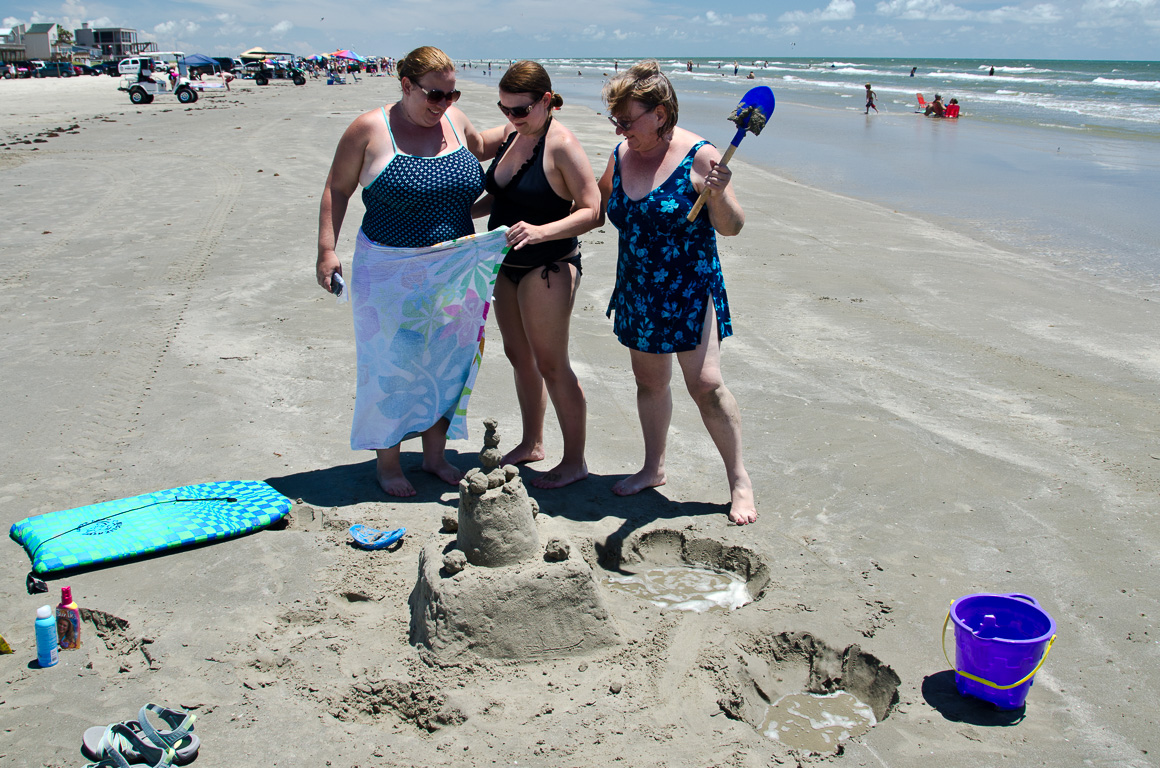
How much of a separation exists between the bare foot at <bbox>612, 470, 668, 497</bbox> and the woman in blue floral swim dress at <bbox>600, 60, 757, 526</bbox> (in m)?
0.32

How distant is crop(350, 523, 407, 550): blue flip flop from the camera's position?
364 cm

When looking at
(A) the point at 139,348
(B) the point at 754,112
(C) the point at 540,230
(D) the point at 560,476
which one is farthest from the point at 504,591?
(A) the point at 139,348

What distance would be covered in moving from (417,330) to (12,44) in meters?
106

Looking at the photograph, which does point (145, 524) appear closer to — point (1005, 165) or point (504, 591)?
point (504, 591)

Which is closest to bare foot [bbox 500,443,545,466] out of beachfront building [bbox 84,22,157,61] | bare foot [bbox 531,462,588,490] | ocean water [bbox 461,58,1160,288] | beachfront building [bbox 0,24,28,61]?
bare foot [bbox 531,462,588,490]

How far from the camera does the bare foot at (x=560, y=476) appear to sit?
426cm

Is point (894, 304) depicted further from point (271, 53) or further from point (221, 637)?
point (271, 53)

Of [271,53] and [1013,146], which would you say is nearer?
[1013,146]

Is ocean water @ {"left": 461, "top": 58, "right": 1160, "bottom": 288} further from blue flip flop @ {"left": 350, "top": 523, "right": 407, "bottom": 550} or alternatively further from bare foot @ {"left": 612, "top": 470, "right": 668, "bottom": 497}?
blue flip flop @ {"left": 350, "top": 523, "right": 407, "bottom": 550}

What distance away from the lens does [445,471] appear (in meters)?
4.36

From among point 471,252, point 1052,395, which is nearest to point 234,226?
point 471,252

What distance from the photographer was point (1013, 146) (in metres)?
21.0

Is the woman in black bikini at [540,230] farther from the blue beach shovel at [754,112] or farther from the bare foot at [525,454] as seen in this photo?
the blue beach shovel at [754,112]

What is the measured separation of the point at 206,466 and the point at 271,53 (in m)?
84.6
